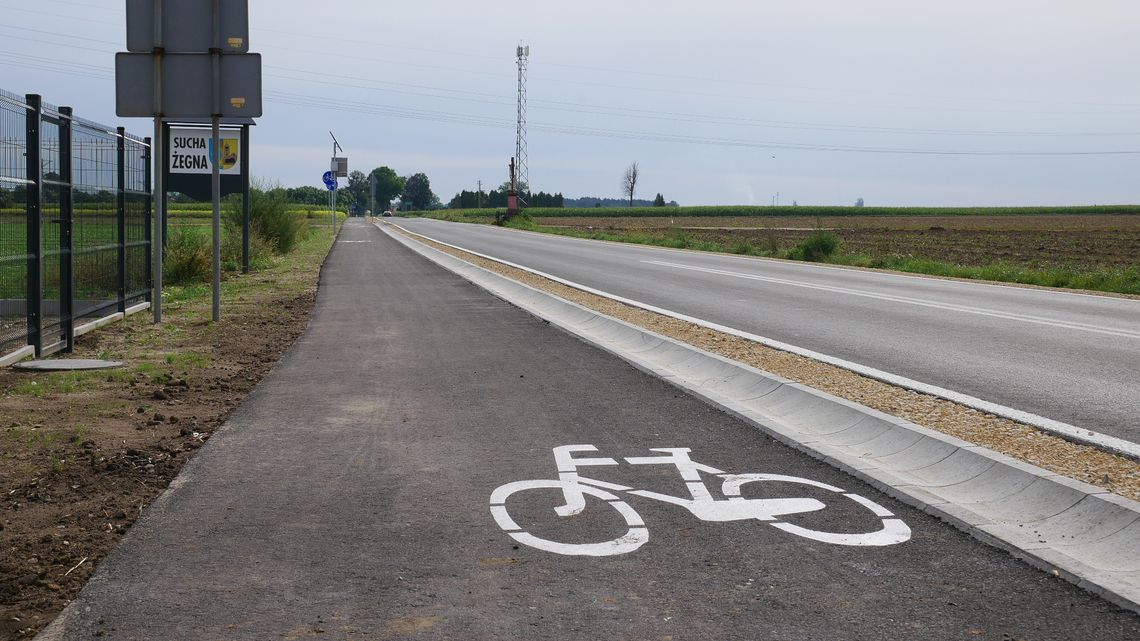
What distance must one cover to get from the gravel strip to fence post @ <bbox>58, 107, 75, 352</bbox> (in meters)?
6.73

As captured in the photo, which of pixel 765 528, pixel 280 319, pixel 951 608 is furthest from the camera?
pixel 280 319

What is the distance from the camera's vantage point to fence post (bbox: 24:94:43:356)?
10344 millimetres

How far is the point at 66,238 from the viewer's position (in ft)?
38.4

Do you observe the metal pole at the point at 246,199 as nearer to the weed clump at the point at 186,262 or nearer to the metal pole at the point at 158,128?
the weed clump at the point at 186,262

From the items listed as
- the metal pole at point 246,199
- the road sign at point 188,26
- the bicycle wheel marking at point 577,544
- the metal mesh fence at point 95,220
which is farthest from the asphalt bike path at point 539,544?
the metal pole at point 246,199

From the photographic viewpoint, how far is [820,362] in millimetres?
10500

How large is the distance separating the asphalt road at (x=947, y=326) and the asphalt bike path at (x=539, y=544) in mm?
3048

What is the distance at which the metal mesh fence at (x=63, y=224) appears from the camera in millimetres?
10047

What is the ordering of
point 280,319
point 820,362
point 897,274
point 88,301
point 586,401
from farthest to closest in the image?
1. point 897,274
2. point 280,319
3. point 88,301
4. point 820,362
5. point 586,401

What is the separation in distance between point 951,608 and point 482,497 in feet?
8.28

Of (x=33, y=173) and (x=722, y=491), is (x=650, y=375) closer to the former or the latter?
(x=722, y=491)

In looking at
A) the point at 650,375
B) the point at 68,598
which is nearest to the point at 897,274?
the point at 650,375

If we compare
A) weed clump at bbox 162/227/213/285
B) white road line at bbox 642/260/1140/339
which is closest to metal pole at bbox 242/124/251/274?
weed clump at bbox 162/227/213/285

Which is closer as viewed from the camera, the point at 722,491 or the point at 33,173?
the point at 722,491
